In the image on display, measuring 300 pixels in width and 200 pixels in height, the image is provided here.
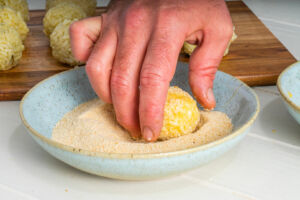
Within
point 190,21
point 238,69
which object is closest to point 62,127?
point 190,21

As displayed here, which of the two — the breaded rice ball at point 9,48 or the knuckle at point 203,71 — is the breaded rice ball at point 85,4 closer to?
the breaded rice ball at point 9,48

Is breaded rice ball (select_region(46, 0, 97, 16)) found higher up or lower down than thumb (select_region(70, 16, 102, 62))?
lower down

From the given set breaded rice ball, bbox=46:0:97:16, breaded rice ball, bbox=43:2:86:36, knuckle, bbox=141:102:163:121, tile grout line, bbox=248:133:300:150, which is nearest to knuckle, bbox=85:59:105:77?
knuckle, bbox=141:102:163:121

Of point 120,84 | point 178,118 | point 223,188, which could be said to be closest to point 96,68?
point 120,84

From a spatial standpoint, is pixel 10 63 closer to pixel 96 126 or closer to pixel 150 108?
pixel 96 126

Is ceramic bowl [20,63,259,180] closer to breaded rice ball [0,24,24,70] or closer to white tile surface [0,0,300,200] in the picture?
white tile surface [0,0,300,200]

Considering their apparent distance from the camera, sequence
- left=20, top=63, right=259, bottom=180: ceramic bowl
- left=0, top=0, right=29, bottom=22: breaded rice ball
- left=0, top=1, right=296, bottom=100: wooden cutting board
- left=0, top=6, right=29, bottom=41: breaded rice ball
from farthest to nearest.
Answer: left=0, top=0, right=29, bottom=22: breaded rice ball
left=0, top=6, right=29, bottom=41: breaded rice ball
left=0, top=1, right=296, bottom=100: wooden cutting board
left=20, top=63, right=259, bottom=180: ceramic bowl
